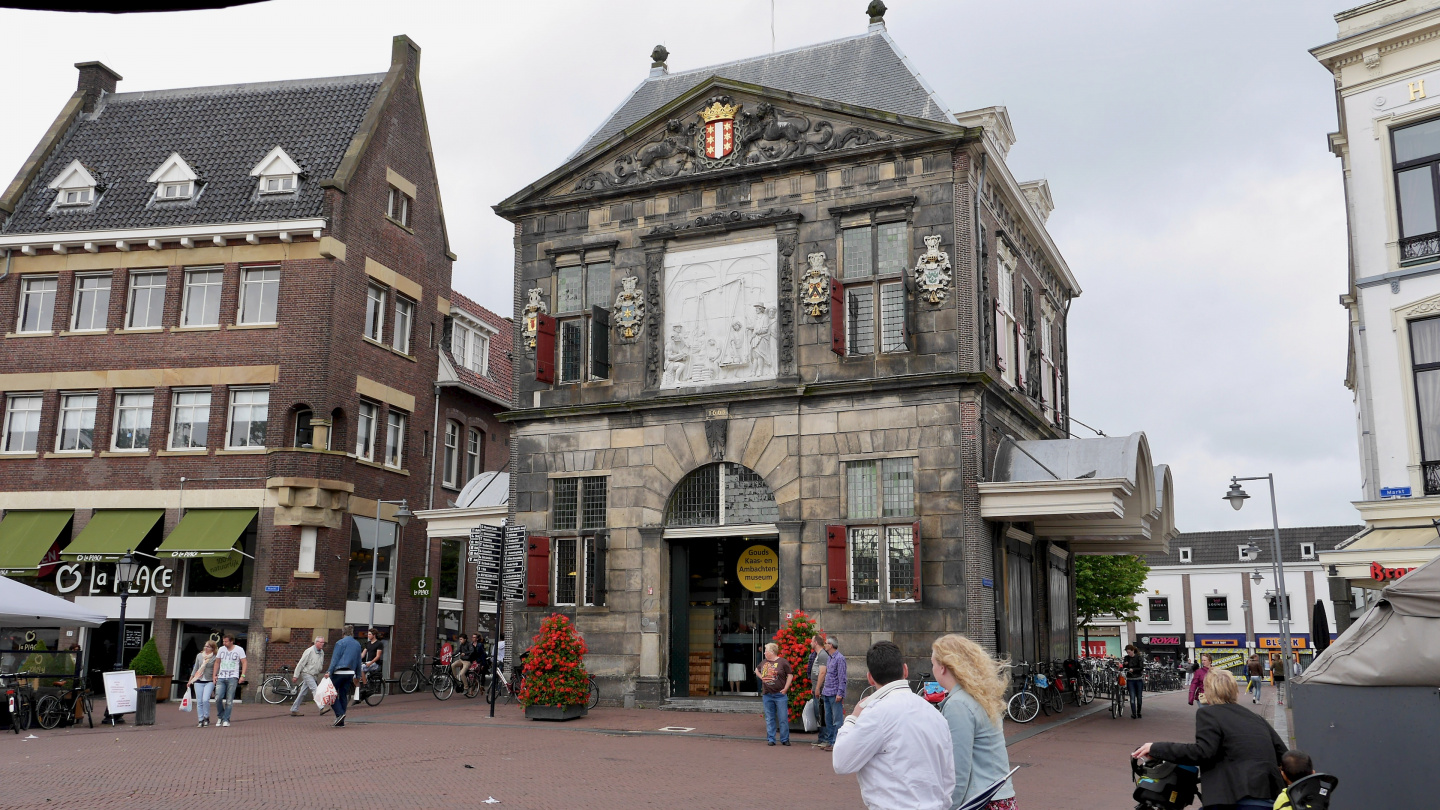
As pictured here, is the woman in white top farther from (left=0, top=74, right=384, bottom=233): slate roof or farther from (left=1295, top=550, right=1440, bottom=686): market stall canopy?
(left=1295, top=550, right=1440, bottom=686): market stall canopy

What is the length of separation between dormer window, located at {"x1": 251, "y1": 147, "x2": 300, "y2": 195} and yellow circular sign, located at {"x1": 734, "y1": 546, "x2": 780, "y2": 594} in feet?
52.3

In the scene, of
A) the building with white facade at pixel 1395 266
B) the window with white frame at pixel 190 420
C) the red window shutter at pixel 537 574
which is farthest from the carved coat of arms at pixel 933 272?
the window with white frame at pixel 190 420

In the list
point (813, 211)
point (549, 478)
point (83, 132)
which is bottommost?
point (549, 478)

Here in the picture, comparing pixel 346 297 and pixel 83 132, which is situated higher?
pixel 83 132

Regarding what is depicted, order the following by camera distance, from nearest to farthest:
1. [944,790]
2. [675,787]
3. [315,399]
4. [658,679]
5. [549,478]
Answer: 1. [944,790]
2. [675,787]
3. [658,679]
4. [549,478]
5. [315,399]

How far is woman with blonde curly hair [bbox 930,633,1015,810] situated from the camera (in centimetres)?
551

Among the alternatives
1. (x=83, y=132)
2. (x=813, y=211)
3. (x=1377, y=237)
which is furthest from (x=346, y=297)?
(x=1377, y=237)

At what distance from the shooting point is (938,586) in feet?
66.7

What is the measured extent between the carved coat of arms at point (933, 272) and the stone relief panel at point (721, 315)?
2.96m

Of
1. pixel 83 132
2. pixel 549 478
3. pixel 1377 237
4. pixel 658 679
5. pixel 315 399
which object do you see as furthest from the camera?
pixel 83 132

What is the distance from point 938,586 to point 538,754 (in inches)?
320

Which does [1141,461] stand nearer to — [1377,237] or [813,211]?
[1377,237]

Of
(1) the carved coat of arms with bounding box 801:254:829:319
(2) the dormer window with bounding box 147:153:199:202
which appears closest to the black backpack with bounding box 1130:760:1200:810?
(1) the carved coat of arms with bounding box 801:254:829:319

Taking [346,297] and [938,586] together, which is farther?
[346,297]
